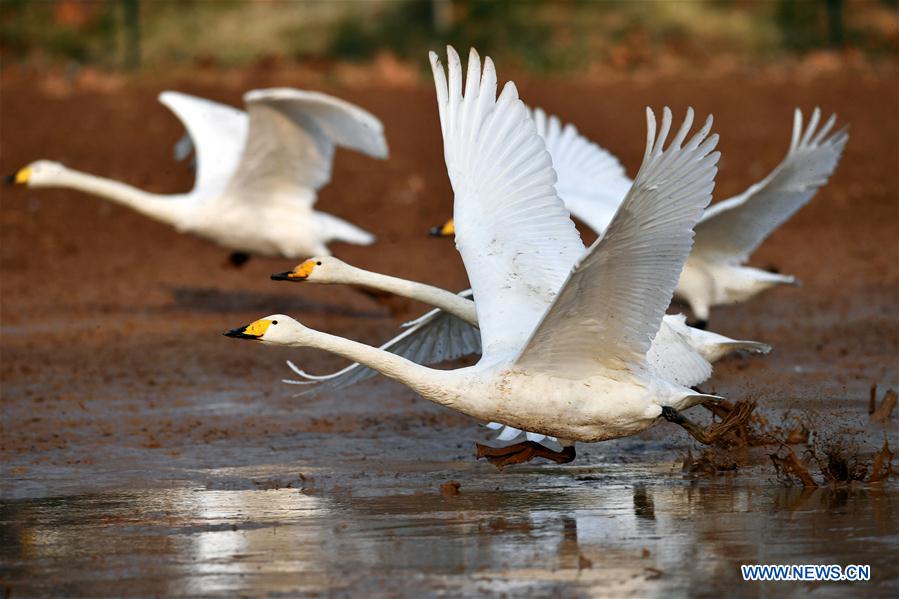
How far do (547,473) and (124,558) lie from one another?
250 cm

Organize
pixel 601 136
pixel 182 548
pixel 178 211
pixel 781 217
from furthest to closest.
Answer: pixel 601 136
pixel 178 211
pixel 781 217
pixel 182 548

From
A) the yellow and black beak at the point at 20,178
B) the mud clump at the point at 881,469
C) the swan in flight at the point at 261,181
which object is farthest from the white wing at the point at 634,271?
the yellow and black beak at the point at 20,178

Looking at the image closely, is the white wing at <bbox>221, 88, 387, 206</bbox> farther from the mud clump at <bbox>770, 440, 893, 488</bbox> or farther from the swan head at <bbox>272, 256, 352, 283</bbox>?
the mud clump at <bbox>770, 440, 893, 488</bbox>

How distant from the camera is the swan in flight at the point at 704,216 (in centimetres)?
1072

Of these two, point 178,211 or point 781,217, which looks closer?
point 781,217

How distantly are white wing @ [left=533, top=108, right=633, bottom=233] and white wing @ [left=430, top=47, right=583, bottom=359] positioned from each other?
2965 mm

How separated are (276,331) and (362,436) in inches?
74.2

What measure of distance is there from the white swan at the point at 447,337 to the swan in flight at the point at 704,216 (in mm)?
2002

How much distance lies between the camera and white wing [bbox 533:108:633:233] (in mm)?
11219

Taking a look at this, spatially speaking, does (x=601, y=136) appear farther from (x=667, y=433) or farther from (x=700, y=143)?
(x=700, y=143)

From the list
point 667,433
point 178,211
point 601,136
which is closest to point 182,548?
point 667,433

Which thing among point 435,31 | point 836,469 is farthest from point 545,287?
point 435,31

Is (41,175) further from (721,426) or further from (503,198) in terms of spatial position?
(721,426)

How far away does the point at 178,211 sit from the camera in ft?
43.4
